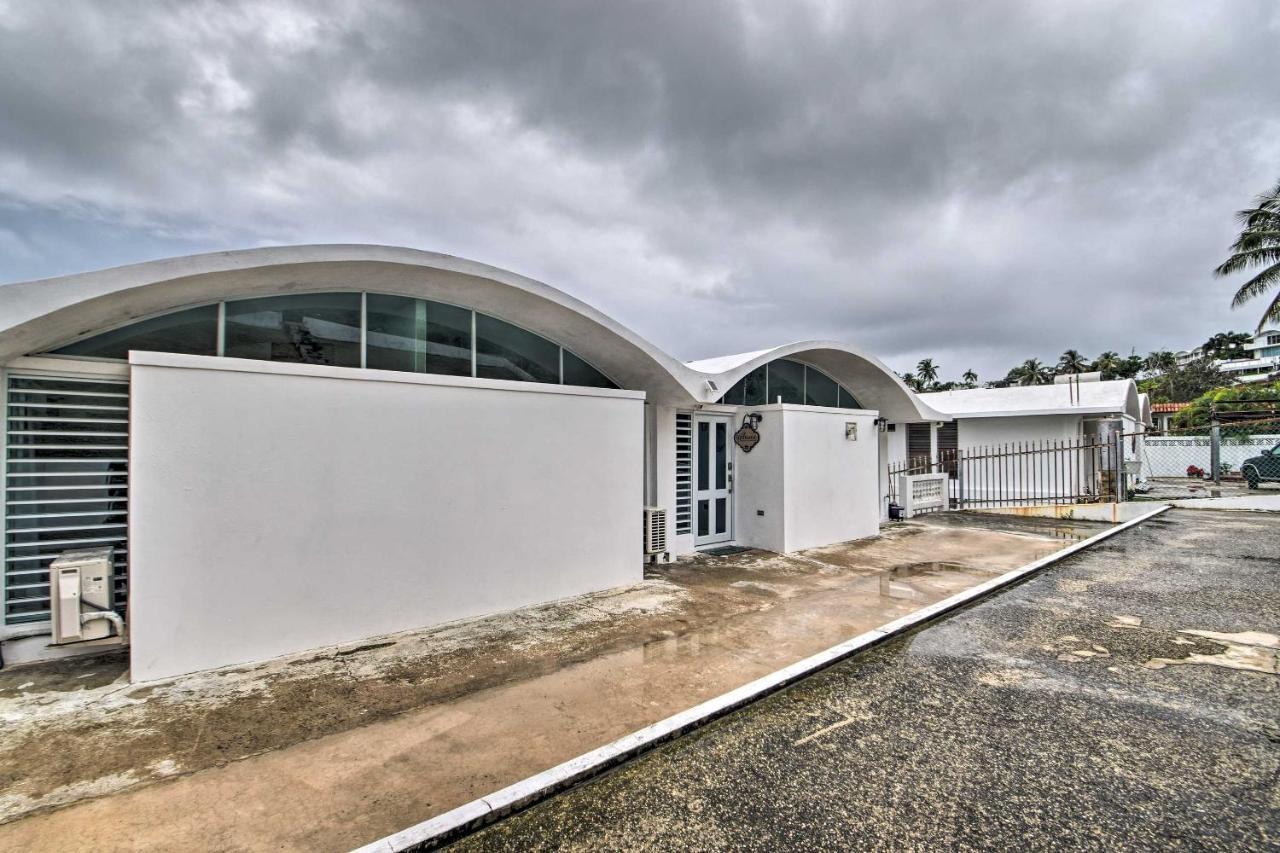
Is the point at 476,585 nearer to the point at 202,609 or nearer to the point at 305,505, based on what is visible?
the point at 305,505

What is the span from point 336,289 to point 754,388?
22.3ft

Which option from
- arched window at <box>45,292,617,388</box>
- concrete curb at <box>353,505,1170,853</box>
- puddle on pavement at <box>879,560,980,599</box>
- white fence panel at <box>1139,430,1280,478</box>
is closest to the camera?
concrete curb at <box>353,505,1170,853</box>

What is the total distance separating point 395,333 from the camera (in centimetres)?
567

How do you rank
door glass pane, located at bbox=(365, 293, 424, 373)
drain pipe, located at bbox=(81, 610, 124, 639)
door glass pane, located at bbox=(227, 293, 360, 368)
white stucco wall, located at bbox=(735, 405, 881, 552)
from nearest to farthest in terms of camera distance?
1. drain pipe, located at bbox=(81, 610, 124, 639)
2. door glass pane, located at bbox=(227, 293, 360, 368)
3. door glass pane, located at bbox=(365, 293, 424, 373)
4. white stucco wall, located at bbox=(735, 405, 881, 552)

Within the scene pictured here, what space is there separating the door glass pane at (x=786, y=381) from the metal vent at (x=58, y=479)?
886cm

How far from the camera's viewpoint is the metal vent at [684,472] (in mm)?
8844

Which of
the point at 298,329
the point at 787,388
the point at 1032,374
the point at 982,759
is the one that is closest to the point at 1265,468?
the point at 787,388

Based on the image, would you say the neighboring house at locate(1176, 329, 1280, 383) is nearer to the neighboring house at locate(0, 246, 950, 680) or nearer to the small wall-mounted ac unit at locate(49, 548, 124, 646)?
the neighboring house at locate(0, 246, 950, 680)

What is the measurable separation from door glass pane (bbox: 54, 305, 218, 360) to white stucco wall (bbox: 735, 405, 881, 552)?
7.40m

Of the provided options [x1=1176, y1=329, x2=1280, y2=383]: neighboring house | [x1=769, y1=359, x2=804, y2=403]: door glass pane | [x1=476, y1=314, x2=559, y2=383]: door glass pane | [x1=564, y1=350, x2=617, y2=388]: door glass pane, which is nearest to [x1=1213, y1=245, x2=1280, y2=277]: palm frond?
[x1=769, y1=359, x2=804, y2=403]: door glass pane

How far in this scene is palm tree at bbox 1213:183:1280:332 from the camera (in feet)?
56.3

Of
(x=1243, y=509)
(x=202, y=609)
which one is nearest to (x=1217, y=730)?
(x=202, y=609)

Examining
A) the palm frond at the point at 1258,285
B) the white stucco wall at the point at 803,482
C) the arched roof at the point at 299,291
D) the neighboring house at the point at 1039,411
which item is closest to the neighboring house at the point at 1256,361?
the palm frond at the point at 1258,285

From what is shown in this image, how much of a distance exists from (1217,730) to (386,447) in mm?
6604
